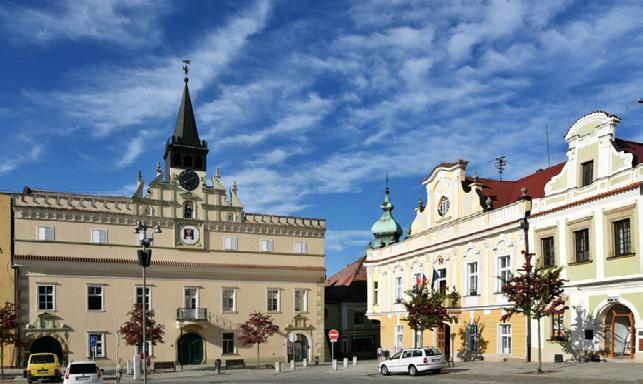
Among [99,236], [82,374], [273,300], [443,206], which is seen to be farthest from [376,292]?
[82,374]

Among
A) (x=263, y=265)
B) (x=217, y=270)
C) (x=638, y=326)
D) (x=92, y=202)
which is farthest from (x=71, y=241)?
(x=638, y=326)

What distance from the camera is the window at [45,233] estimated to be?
50.4 metres

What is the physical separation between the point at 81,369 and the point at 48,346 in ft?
76.7

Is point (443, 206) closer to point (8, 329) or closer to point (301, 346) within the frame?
point (301, 346)

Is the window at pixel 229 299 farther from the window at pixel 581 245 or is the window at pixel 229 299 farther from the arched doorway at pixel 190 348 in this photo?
the window at pixel 581 245

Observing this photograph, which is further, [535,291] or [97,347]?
[97,347]

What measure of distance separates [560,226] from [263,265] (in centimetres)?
2904

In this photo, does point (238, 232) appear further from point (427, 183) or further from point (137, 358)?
point (137, 358)

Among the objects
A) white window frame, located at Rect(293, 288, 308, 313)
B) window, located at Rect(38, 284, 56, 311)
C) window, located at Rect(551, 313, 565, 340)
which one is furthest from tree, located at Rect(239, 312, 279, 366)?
window, located at Rect(551, 313, 565, 340)

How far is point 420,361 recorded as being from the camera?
112ft

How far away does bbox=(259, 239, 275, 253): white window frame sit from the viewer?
2312 inches

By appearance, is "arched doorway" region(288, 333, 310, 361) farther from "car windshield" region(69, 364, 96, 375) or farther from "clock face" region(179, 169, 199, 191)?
"car windshield" region(69, 364, 96, 375)

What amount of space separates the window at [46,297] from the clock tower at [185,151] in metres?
12.2

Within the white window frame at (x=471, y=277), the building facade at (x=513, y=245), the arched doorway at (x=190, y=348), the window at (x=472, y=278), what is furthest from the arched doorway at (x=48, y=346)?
the window at (x=472, y=278)
